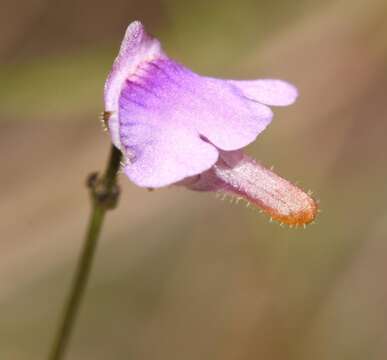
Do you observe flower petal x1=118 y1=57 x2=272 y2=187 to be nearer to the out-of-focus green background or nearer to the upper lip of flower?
the upper lip of flower

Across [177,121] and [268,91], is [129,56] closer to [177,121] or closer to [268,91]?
[177,121]

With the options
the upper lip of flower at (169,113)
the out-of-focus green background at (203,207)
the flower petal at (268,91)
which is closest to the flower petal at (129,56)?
the upper lip of flower at (169,113)

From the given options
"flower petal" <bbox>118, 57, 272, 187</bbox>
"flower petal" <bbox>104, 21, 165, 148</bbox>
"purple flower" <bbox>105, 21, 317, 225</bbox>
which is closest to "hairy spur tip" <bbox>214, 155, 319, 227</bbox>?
"purple flower" <bbox>105, 21, 317, 225</bbox>

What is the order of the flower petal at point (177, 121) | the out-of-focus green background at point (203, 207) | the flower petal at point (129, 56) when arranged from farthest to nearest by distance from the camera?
the out-of-focus green background at point (203, 207) < the flower petal at point (129, 56) < the flower petal at point (177, 121)

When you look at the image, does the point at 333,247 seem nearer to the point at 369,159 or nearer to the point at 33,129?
the point at 369,159

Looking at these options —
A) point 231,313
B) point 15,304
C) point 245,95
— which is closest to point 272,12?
point 231,313

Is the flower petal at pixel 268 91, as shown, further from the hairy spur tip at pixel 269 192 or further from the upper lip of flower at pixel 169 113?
the hairy spur tip at pixel 269 192
